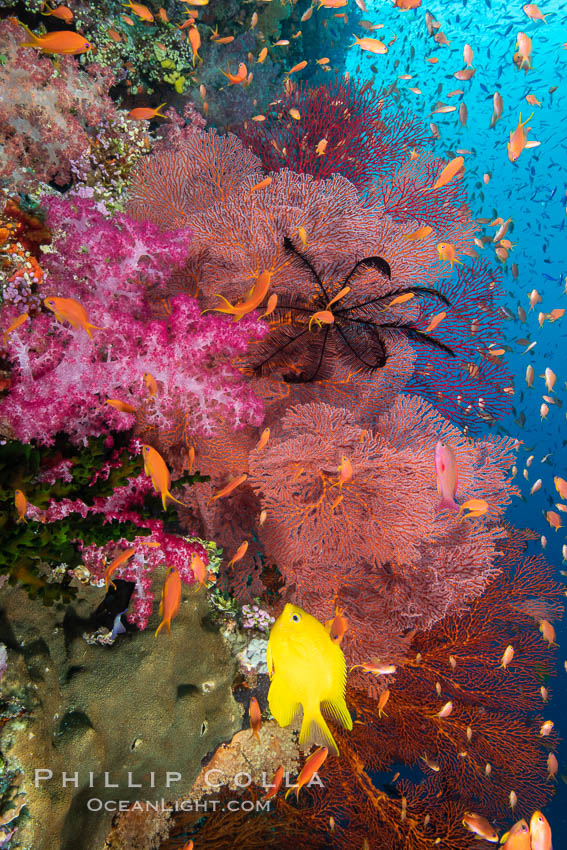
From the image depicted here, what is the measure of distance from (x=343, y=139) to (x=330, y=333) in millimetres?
2572

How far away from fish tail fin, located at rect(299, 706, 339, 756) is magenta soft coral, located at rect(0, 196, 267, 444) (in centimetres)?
180

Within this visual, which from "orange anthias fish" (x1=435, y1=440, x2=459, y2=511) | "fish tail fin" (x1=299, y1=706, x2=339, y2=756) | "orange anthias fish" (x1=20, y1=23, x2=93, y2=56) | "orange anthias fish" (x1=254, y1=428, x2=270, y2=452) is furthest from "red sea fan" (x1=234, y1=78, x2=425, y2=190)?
"fish tail fin" (x1=299, y1=706, x2=339, y2=756)

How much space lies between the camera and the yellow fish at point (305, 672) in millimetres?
2062

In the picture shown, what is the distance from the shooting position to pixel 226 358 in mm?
2949

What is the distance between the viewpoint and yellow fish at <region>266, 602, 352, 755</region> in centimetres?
206

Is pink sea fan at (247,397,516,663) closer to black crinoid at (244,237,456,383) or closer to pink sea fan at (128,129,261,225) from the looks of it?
black crinoid at (244,237,456,383)

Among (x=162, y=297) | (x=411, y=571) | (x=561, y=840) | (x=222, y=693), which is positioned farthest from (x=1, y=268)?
(x=561, y=840)

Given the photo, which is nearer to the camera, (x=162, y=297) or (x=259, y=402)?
(x=259, y=402)

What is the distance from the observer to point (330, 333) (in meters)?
3.25

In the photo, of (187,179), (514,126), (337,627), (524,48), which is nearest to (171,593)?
(337,627)

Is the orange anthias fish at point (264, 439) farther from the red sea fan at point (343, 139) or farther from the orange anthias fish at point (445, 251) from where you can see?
the red sea fan at point (343, 139)

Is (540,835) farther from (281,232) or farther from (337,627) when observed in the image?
(281,232)

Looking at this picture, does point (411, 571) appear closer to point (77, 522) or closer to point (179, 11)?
point (77, 522)

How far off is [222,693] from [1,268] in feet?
12.0
